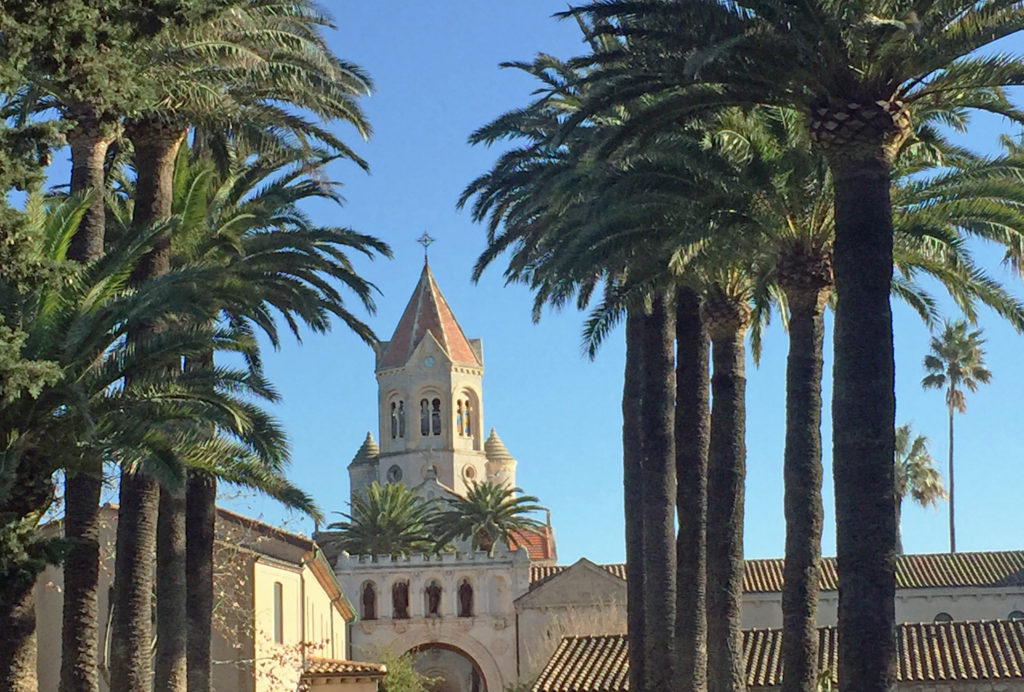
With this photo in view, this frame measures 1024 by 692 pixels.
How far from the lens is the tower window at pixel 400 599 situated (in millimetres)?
77688

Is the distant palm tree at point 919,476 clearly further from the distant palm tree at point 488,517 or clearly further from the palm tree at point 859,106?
the palm tree at point 859,106

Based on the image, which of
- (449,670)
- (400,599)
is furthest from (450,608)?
(449,670)

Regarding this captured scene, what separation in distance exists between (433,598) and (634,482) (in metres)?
49.6

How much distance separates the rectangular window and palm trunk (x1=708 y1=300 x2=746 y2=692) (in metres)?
21.2

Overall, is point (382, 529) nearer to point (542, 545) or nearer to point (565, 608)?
point (565, 608)

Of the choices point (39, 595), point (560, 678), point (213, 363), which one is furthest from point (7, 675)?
point (560, 678)

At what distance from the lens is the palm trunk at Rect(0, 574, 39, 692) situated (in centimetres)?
1889

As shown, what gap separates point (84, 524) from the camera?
21.3 meters

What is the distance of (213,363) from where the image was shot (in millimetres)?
26750

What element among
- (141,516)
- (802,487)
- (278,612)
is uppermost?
(802,487)

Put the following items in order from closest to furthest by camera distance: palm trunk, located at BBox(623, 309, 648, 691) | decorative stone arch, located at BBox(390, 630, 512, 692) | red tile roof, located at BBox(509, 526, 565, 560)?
palm trunk, located at BBox(623, 309, 648, 691)
decorative stone arch, located at BBox(390, 630, 512, 692)
red tile roof, located at BBox(509, 526, 565, 560)

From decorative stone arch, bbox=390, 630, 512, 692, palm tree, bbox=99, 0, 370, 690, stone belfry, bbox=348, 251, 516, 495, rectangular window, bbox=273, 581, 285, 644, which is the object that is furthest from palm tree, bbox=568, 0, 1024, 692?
stone belfry, bbox=348, 251, 516, 495

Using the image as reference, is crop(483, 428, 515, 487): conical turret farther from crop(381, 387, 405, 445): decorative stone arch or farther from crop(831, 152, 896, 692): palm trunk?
crop(831, 152, 896, 692): palm trunk

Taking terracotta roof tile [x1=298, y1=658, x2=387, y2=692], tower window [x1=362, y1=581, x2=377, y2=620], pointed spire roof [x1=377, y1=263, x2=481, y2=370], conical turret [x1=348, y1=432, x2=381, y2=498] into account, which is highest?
pointed spire roof [x1=377, y1=263, x2=481, y2=370]
